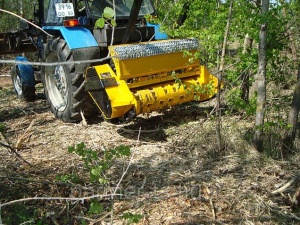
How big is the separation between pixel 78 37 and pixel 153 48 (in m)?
1.02

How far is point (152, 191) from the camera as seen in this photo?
129 inches

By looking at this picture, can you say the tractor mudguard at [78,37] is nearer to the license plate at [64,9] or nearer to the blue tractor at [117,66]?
the blue tractor at [117,66]

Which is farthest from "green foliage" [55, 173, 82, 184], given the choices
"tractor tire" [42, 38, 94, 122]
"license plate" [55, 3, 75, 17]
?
"license plate" [55, 3, 75, 17]

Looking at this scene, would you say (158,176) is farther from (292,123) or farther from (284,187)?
(292,123)

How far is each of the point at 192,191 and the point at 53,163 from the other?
1.58 metres

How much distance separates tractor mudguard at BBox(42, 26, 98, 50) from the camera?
459 cm

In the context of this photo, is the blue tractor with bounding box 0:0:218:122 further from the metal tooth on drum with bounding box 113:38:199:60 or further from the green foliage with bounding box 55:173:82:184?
the green foliage with bounding box 55:173:82:184

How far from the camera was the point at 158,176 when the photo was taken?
3.54 m

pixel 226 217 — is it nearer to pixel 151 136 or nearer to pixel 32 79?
pixel 151 136

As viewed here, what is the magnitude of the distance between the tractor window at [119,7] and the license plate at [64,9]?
0.34 meters

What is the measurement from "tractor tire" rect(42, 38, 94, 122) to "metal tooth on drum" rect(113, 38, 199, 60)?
0.70 m

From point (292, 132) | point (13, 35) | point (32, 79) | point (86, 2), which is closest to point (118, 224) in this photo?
point (292, 132)

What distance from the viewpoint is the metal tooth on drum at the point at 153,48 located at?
4.25 meters

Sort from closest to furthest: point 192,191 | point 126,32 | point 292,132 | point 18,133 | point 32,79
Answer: point 192,191 → point 292,132 → point 126,32 → point 18,133 → point 32,79
